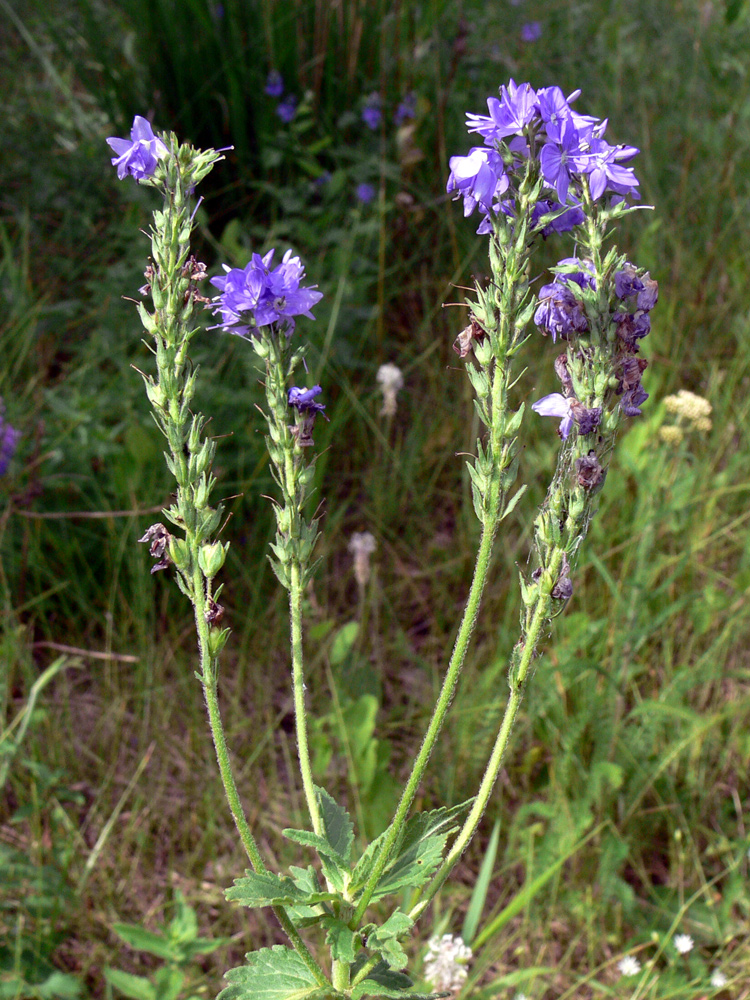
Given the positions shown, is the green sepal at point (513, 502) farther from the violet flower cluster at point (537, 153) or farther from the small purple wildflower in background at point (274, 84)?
the small purple wildflower in background at point (274, 84)

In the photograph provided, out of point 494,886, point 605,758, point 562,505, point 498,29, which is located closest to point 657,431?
point 605,758

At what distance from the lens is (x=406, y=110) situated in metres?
5.48

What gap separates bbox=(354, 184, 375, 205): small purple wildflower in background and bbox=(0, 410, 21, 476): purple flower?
244 centimetres

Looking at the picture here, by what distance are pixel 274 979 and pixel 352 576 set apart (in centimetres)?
257

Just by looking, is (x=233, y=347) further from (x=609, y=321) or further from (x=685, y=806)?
(x=609, y=321)

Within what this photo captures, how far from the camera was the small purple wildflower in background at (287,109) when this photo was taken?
535 centimetres

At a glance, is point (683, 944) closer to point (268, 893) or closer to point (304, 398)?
point (268, 893)

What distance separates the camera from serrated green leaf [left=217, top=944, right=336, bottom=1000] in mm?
1701

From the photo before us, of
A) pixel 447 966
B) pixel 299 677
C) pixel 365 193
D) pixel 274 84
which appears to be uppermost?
pixel 274 84

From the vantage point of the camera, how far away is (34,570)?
382 centimetres

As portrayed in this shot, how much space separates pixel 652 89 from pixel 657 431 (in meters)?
3.70

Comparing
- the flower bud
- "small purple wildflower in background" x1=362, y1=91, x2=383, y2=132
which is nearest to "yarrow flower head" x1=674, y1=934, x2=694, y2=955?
the flower bud

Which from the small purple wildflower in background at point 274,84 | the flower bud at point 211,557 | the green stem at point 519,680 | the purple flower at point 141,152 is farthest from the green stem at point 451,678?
the small purple wildflower in background at point 274,84

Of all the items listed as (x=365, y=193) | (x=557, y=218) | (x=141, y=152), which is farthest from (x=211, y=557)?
(x=365, y=193)
